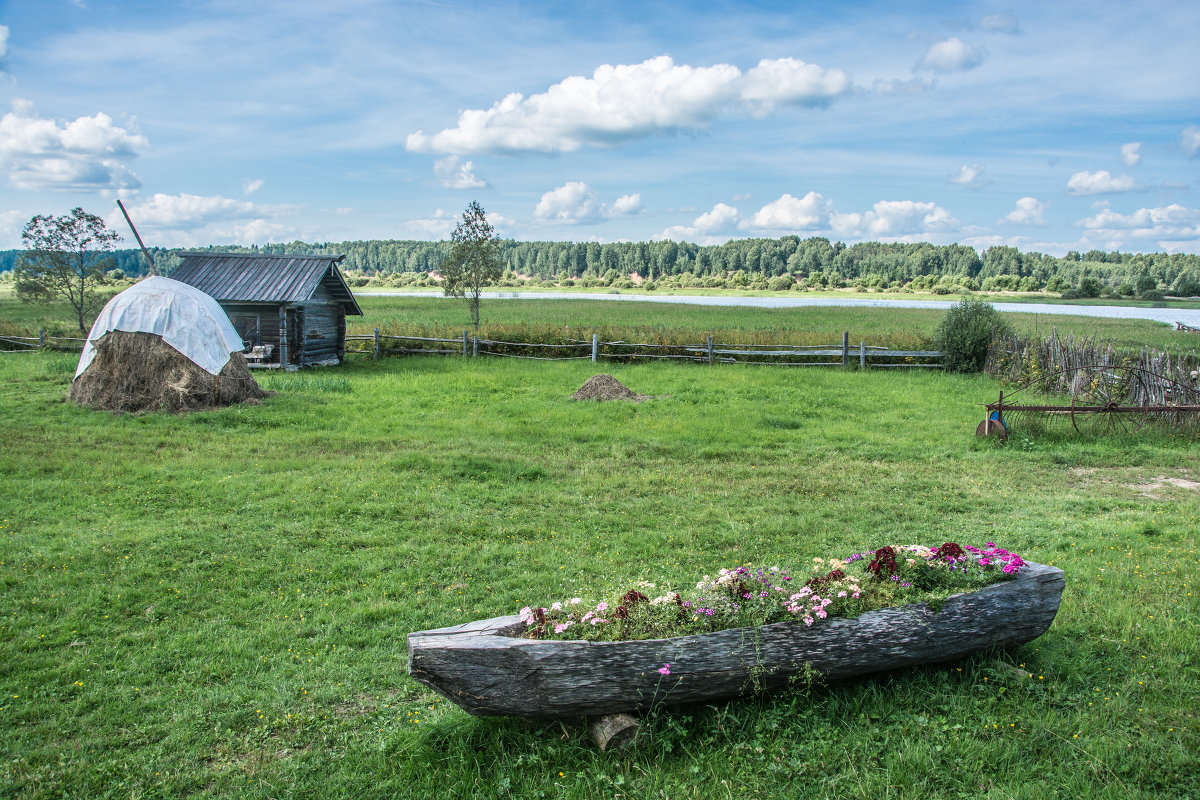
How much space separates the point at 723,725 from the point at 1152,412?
13353 millimetres

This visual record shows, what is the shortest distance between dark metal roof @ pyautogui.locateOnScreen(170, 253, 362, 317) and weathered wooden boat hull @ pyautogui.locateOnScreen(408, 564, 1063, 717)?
2124 centimetres

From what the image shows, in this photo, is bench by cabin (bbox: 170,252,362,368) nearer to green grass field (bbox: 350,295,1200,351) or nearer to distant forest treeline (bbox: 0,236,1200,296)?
green grass field (bbox: 350,295,1200,351)

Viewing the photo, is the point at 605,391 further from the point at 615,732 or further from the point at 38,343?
the point at 38,343

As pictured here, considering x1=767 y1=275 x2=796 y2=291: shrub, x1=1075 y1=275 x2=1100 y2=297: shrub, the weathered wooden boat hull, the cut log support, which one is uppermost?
x1=767 y1=275 x2=796 y2=291: shrub

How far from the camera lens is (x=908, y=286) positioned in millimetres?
94000

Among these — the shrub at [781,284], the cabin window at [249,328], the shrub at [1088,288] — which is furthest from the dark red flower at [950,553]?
the shrub at [781,284]

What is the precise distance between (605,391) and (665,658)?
1358 centimetres

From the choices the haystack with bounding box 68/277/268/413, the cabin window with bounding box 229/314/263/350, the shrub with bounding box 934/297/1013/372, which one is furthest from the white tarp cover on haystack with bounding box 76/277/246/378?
the shrub with bounding box 934/297/1013/372

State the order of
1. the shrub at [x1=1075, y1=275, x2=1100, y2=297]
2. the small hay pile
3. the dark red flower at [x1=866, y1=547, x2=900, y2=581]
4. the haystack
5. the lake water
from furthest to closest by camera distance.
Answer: the shrub at [x1=1075, y1=275, x2=1100, y2=297] < the lake water < the small hay pile < the haystack < the dark red flower at [x1=866, y1=547, x2=900, y2=581]

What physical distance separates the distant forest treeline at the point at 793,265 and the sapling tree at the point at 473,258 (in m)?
49.5

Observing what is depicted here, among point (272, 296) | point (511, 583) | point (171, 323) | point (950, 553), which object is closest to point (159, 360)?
point (171, 323)

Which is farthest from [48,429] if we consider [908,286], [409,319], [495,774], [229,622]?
[908,286]

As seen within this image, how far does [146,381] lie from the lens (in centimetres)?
1625

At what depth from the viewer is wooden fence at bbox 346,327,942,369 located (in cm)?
2391
